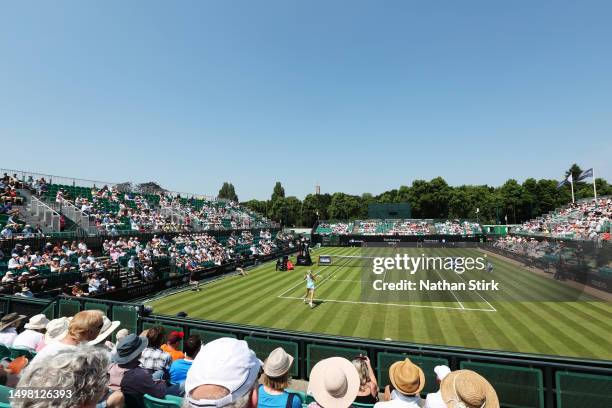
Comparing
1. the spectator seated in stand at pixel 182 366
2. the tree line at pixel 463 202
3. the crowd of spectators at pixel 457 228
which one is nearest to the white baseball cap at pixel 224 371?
the spectator seated in stand at pixel 182 366

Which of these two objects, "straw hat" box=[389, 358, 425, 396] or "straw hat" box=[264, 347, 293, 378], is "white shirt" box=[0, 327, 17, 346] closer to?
"straw hat" box=[264, 347, 293, 378]

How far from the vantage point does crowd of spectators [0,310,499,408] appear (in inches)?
68.0

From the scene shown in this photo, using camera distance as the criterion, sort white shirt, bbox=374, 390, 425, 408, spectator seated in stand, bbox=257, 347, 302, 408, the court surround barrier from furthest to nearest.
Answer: the court surround barrier < white shirt, bbox=374, 390, 425, 408 < spectator seated in stand, bbox=257, 347, 302, 408

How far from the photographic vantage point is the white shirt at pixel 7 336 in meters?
6.62

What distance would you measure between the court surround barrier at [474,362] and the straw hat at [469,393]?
347 cm

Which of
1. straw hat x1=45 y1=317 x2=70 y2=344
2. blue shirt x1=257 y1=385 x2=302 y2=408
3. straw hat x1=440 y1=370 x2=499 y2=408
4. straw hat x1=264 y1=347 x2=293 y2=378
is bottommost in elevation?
straw hat x1=45 y1=317 x2=70 y2=344

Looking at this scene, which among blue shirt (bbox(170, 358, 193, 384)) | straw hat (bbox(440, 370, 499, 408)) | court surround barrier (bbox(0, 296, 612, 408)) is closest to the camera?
straw hat (bbox(440, 370, 499, 408))

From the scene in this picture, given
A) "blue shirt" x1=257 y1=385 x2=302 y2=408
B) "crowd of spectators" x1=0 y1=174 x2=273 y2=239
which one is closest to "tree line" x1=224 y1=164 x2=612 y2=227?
"crowd of spectators" x1=0 y1=174 x2=273 y2=239

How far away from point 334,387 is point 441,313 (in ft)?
48.7

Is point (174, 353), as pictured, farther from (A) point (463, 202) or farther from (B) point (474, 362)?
(A) point (463, 202)

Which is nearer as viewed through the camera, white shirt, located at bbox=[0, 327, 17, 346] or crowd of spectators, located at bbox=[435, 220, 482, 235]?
white shirt, located at bbox=[0, 327, 17, 346]

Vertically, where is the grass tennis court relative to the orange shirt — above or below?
below

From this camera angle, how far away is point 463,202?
97188mm

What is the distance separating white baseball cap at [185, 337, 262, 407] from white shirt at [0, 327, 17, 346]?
7.49m
